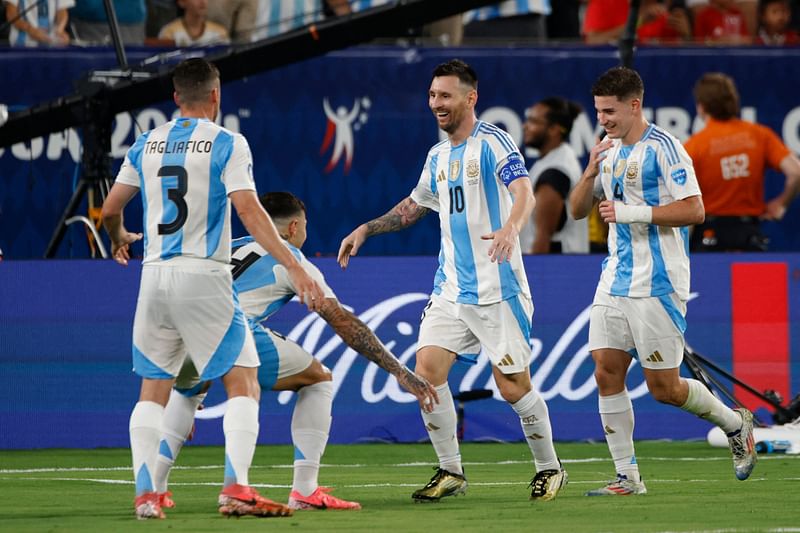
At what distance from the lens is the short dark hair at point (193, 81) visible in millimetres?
7098

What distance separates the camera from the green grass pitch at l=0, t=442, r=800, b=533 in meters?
6.84

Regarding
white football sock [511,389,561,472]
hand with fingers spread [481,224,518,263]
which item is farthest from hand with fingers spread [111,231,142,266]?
white football sock [511,389,561,472]

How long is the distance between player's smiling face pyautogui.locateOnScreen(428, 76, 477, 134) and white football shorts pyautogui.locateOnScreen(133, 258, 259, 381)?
6.12 ft

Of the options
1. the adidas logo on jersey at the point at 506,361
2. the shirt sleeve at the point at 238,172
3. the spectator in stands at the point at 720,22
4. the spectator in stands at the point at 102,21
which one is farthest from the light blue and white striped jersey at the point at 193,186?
the spectator in stands at the point at 720,22

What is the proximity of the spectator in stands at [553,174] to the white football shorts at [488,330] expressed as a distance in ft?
12.4

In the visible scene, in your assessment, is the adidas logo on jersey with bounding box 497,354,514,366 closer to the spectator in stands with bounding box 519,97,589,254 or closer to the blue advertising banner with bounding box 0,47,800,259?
the spectator in stands with bounding box 519,97,589,254

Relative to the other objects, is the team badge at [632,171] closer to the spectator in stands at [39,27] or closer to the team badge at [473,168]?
the team badge at [473,168]

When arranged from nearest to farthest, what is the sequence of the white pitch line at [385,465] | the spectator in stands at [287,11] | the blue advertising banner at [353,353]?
the white pitch line at [385,465], the blue advertising banner at [353,353], the spectator in stands at [287,11]

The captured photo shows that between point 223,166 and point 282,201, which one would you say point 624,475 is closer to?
point 282,201

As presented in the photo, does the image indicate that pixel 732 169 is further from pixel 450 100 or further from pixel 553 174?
pixel 450 100

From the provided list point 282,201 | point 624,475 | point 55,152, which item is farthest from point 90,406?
point 624,475

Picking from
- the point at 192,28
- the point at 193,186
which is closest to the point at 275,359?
the point at 193,186

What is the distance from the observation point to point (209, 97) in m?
7.14

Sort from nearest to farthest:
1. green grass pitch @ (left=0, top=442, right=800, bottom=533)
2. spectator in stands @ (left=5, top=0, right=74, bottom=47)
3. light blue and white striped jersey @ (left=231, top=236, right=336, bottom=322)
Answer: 1. green grass pitch @ (left=0, top=442, right=800, bottom=533)
2. light blue and white striped jersey @ (left=231, top=236, right=336, bottom=322)
3. spectator in stands @ (left=5, top=0, right=74, bottom=47)
